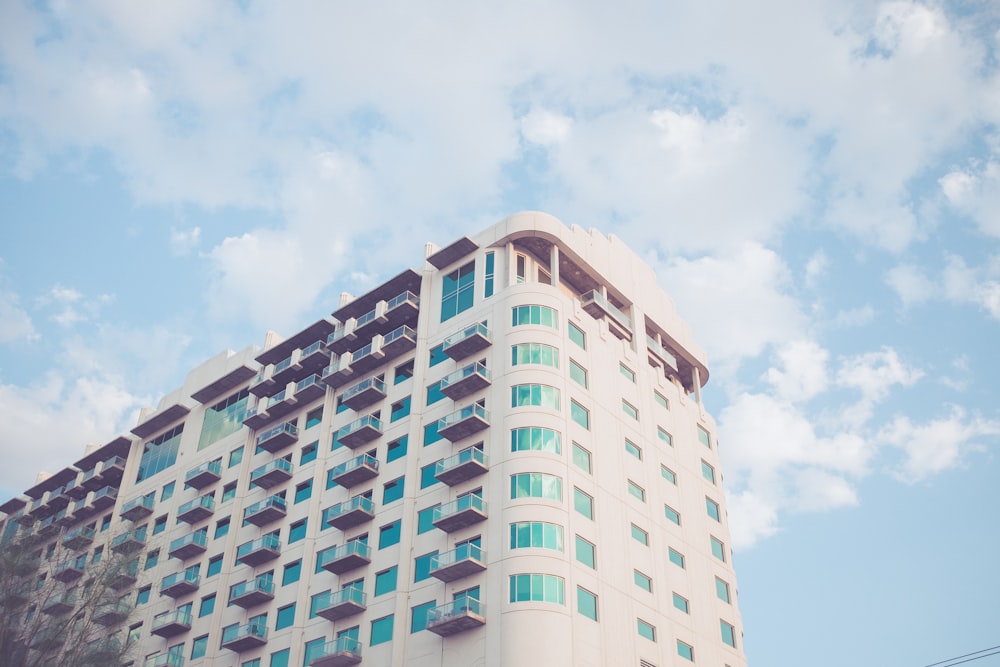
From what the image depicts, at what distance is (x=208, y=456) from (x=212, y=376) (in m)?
7.76

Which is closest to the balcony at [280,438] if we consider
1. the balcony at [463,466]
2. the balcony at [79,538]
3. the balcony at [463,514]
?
the balcony at [79,538]

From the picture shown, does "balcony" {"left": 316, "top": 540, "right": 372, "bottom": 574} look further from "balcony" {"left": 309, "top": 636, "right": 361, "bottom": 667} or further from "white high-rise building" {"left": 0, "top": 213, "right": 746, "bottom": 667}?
"balcony" {"left": 309, "top": 636, "right": 361, "bottom": 667}

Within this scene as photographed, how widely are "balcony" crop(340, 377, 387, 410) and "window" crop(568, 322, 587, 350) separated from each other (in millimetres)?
13120

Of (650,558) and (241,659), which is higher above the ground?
(650,558)

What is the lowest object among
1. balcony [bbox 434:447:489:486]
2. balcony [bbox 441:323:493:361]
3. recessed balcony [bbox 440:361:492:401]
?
balcony [bbox 434:447:489:486]

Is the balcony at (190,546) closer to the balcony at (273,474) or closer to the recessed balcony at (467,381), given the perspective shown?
the balcony at (273,474)

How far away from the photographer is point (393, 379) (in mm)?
67500

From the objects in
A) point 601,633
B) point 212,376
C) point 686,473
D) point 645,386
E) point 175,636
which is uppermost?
point 212,376

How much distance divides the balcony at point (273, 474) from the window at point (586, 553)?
77.6 feet

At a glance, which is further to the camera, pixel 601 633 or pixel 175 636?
pixel 175 636

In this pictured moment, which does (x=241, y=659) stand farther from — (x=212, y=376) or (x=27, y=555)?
(x=212, y=376)

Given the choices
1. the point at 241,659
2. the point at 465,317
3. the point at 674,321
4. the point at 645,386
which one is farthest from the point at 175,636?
the point at 674,321

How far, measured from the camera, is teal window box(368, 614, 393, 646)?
55.5 meters

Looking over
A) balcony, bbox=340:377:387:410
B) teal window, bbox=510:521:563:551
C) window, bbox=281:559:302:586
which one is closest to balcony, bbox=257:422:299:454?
balcony, bbox=340:377:387:410
